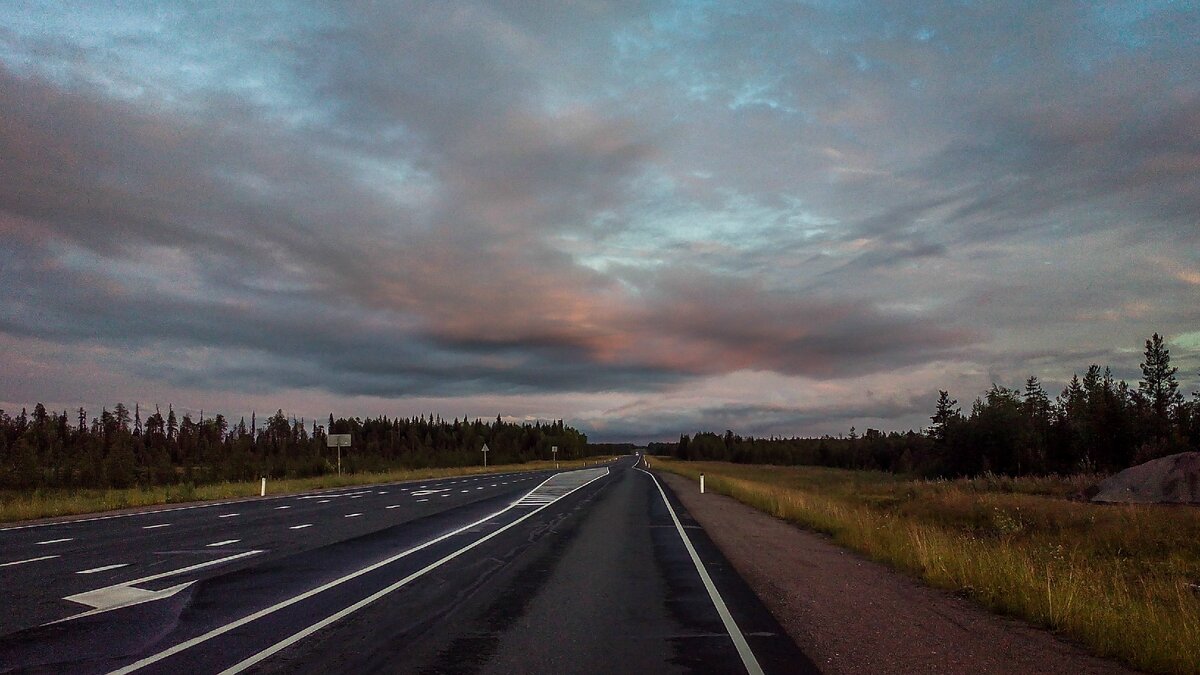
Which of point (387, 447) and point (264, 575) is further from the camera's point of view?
point (387, 447)

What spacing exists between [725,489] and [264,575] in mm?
33517

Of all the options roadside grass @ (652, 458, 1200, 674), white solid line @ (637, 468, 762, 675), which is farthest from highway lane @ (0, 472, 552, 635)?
roadside grass @ (652, 458, 1200, 674)

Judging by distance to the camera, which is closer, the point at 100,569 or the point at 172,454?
the point at 100,569

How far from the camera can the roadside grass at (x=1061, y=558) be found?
8.03m

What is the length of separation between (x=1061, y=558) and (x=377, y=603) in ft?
39.4

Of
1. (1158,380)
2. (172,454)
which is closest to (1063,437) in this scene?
(1158,380)

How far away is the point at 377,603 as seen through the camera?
9.49 metres

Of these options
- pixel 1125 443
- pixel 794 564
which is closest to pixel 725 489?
pixel 794 564

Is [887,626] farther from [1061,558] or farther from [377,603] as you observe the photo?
[1061,558]

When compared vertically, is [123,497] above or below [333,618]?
below

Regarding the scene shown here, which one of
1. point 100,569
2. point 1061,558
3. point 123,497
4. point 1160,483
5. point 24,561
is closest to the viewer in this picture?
point 100,569

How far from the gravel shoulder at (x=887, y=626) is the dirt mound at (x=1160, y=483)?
104ft

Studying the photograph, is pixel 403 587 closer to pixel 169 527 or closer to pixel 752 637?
pixel 752 637

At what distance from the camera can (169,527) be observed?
66.5 ft
